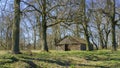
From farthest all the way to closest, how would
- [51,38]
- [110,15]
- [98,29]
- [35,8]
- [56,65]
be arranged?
1. [51,38]
2. [98,29]
3. [110,15]
4. [35,8]
5. [56,65]

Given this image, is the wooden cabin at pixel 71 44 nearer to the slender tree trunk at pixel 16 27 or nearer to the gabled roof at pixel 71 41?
the gabled roof at pixel 71 41

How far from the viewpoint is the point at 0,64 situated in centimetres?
1573

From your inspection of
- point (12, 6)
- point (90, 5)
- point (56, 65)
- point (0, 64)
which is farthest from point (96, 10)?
point (0, 64)

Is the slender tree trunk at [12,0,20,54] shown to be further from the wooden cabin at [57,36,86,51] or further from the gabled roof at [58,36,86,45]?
the wooden cabin at [57,36,86,51]

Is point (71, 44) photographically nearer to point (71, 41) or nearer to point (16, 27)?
point (71, 41)

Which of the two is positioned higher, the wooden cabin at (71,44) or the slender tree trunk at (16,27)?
the slender tree trunk at (16,27)

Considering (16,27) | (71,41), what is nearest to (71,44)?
(71,41)

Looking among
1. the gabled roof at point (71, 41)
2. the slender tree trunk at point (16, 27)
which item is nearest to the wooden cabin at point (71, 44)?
the gabled roof at point (71, 41)

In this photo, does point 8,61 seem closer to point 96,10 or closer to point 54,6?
point 54,6

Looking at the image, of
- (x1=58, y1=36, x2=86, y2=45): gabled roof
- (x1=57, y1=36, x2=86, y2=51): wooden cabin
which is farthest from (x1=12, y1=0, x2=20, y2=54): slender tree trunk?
(x1=57, y1=36, x2=86, y2=51): wooden cabin

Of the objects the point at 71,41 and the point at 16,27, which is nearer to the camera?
the point at 16,27

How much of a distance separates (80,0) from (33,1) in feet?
20.6

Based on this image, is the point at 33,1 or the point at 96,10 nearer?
the point at 33,1

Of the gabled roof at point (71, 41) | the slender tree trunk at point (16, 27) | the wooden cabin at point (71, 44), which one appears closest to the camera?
the slender tree trunk at point (16, 27)
